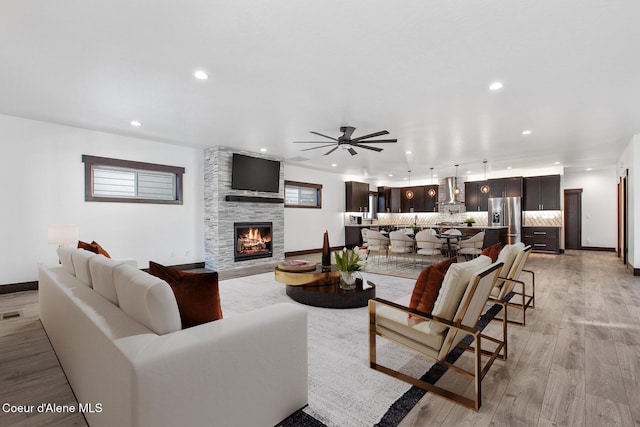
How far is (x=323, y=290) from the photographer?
13.0 feet

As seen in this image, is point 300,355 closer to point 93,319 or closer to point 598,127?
point 93,319

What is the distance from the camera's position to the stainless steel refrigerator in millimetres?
9570

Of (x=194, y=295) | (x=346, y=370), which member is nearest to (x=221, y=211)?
(x=346, y=370)

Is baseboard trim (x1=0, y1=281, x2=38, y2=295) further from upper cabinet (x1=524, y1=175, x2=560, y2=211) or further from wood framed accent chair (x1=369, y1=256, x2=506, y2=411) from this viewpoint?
upper cabinet (x1=524, y1=175, x2=560, y2=211)

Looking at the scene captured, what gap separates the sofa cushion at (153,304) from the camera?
1.43 metres

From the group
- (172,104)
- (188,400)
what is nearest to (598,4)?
(188,400)

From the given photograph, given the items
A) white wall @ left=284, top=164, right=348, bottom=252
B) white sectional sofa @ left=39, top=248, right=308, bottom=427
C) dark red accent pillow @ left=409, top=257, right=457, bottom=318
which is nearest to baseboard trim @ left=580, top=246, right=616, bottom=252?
white wall @ left=284, top=164, right=348, bottom=252

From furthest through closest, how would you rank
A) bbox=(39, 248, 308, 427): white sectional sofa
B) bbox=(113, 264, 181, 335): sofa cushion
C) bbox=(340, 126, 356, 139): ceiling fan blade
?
bbox=(340, 126, 356, 139): ceiling fan blade → bbox=(113, 264, 181, 335): sofa cushion → bbox=(39, 248, 308, 427): white sectional sofa

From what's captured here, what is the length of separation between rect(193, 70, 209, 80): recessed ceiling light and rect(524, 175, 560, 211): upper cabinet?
33.5 ft

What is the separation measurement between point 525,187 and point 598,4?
8933 millimetres

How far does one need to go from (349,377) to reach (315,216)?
7.84 meters

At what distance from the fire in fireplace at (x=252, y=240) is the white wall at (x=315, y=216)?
122 cm

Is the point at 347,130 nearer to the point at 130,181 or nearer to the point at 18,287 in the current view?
the point at 130,181

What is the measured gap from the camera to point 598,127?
5180 mm
